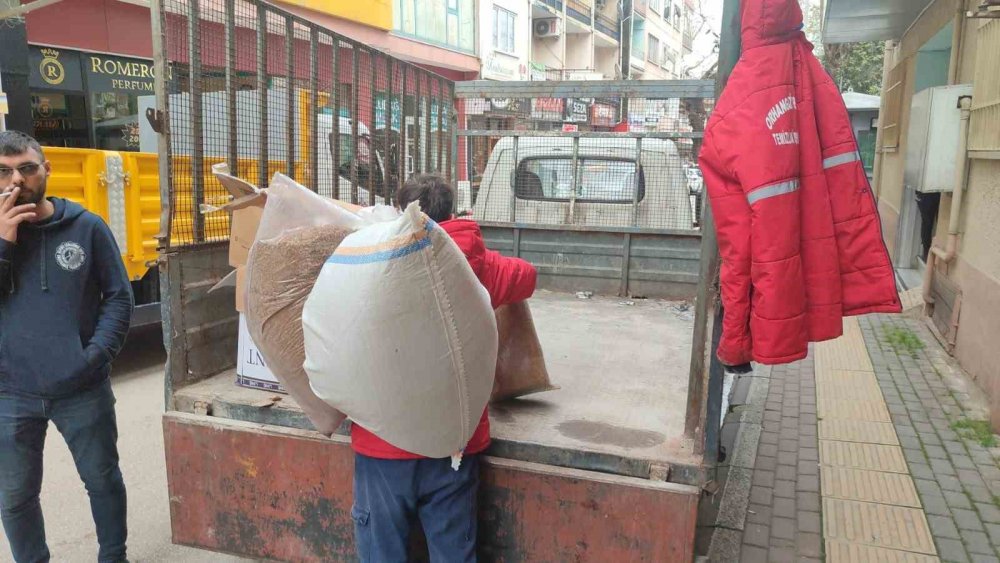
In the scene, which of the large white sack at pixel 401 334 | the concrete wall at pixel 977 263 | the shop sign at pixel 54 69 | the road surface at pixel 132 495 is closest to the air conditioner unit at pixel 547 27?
the shop sign at pixel 54 69

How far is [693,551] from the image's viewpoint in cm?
207

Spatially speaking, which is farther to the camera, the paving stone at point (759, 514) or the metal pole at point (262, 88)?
the paving stone at point (759, 514)

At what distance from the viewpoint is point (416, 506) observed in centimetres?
216

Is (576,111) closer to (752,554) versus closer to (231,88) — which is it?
(231,88)

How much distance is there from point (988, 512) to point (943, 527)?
1.18ft

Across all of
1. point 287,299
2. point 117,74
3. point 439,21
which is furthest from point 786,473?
point 439,21

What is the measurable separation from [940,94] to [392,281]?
638cm

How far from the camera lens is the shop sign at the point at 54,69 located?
349 inches

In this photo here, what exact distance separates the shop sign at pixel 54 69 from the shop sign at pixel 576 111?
714 cm

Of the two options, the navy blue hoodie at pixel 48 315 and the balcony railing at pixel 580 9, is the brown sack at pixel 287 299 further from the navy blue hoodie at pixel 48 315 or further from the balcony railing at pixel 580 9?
the balcony railing at pixel 580 9

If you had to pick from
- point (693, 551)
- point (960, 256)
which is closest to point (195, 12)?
point (693, 551)

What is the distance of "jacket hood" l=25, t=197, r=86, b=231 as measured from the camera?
256cm

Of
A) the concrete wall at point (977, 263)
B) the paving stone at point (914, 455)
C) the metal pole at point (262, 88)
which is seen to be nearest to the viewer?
the metal pole at point (262, 88)

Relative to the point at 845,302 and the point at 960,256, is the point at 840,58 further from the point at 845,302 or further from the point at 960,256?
the point at 845,302
